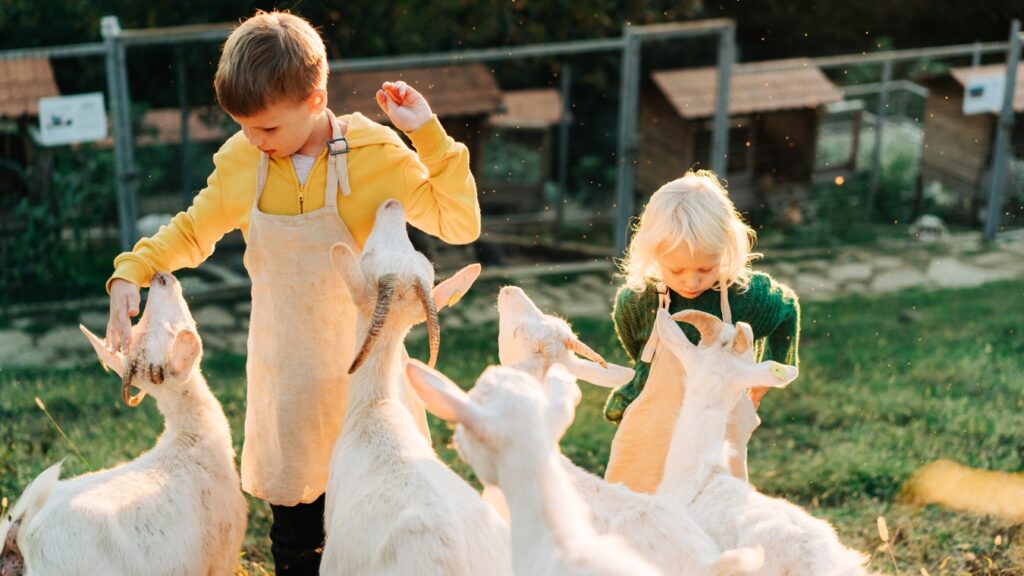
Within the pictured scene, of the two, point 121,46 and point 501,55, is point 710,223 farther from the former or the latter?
point 121,46

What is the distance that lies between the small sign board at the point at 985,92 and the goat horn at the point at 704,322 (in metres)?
8.66

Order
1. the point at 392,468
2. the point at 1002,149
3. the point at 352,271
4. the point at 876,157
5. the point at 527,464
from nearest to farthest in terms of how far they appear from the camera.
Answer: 1. the point at 527,464
2. the point at 392,468
3. the point at 352,271
4. the point at 1002,149
5. the point at 876,157

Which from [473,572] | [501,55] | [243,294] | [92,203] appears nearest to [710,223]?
[473,572]

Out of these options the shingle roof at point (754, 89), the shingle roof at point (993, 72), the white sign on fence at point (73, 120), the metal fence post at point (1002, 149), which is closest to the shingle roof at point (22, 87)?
the white sign on fence at point (73, 120)

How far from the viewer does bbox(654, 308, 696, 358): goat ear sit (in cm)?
390

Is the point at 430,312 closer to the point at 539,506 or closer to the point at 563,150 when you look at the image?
the point at 539,506

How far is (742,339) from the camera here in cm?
382

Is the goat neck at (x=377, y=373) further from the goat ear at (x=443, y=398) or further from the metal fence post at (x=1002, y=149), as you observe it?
the metal fence post at (x=1002, y=149)

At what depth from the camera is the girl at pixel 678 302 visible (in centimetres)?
405

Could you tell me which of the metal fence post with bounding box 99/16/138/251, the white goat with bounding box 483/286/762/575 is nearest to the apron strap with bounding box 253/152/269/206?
the white goat with bounding box 483/286/762/575

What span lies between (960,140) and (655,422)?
8.99m

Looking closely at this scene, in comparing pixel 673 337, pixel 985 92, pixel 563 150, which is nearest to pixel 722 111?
pixel 563 150

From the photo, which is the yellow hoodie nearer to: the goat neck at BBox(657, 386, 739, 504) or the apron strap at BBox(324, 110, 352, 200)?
the apron strap at BBox(324, 110, 352, 200)

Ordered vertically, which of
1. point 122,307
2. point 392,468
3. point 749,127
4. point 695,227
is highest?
point 695,227
